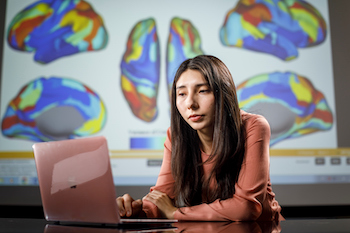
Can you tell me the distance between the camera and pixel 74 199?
769mm

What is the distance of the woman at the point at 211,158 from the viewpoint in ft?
3.21

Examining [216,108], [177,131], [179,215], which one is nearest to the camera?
[179,215]

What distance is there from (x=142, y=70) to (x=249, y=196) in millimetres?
1607

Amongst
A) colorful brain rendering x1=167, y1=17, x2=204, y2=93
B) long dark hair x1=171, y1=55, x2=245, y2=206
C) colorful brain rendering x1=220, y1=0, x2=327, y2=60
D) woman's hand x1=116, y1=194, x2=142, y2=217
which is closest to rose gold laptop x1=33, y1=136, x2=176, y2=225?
woman's hand x1=116, y1=194, x2=142, y2=217

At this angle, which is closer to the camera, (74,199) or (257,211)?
(74,199)

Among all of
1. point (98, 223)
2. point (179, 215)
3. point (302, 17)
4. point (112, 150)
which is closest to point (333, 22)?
point (302, 17)

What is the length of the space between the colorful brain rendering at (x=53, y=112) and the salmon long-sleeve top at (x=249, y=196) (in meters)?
1.38

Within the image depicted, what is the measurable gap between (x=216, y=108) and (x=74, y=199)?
58 cm

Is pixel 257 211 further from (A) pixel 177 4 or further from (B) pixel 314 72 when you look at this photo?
(A) pixel 177 4

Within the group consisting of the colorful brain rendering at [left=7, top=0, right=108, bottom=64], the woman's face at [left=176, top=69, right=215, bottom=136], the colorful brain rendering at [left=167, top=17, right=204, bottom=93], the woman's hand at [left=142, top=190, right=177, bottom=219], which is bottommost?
the woman's hand at [left=142, top=190, right=177, bottom=219]

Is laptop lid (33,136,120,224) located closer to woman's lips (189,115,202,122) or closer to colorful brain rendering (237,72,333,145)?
woman's lips (189,115,202,122)

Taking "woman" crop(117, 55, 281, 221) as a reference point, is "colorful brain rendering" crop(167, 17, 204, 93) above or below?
above

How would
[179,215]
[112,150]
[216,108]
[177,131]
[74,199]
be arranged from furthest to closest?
[112,150] < [177,131] < [216,108] < [179,215] < [74,199]

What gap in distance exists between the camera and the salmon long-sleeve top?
0.94 meters
